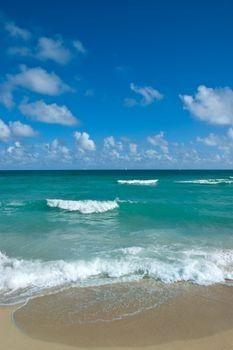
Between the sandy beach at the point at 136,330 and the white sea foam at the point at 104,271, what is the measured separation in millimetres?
1411

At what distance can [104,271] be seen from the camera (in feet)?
34.7

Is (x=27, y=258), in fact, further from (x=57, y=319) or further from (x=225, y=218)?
(x=225, y=218)

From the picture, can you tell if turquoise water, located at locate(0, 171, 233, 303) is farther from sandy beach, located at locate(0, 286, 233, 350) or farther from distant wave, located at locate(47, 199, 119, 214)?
sandy beach, located at locate(0, 286, 233, 350)

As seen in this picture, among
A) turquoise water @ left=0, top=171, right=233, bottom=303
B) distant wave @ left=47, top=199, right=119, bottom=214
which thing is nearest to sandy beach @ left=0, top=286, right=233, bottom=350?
turquoise water @ left=0, top=171, right=233, bottom=303

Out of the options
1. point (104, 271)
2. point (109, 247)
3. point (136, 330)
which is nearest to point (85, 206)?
point (109, 247)

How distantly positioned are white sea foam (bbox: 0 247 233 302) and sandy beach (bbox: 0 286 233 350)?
1.41 metres

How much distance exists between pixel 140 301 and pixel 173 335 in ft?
5.55

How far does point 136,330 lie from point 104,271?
3.73 m

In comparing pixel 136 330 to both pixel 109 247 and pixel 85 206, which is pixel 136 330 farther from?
pixel 85 206

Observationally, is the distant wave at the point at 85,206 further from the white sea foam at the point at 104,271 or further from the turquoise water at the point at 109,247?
the white sea foam at the point at 104,271

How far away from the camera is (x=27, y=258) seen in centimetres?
1206

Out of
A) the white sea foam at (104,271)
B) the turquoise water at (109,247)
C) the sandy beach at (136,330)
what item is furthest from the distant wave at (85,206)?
the sandy beach at (136,330)

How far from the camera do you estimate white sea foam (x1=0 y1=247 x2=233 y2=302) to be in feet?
31.1

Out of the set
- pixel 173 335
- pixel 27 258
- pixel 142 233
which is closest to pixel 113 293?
pixel 173 335
